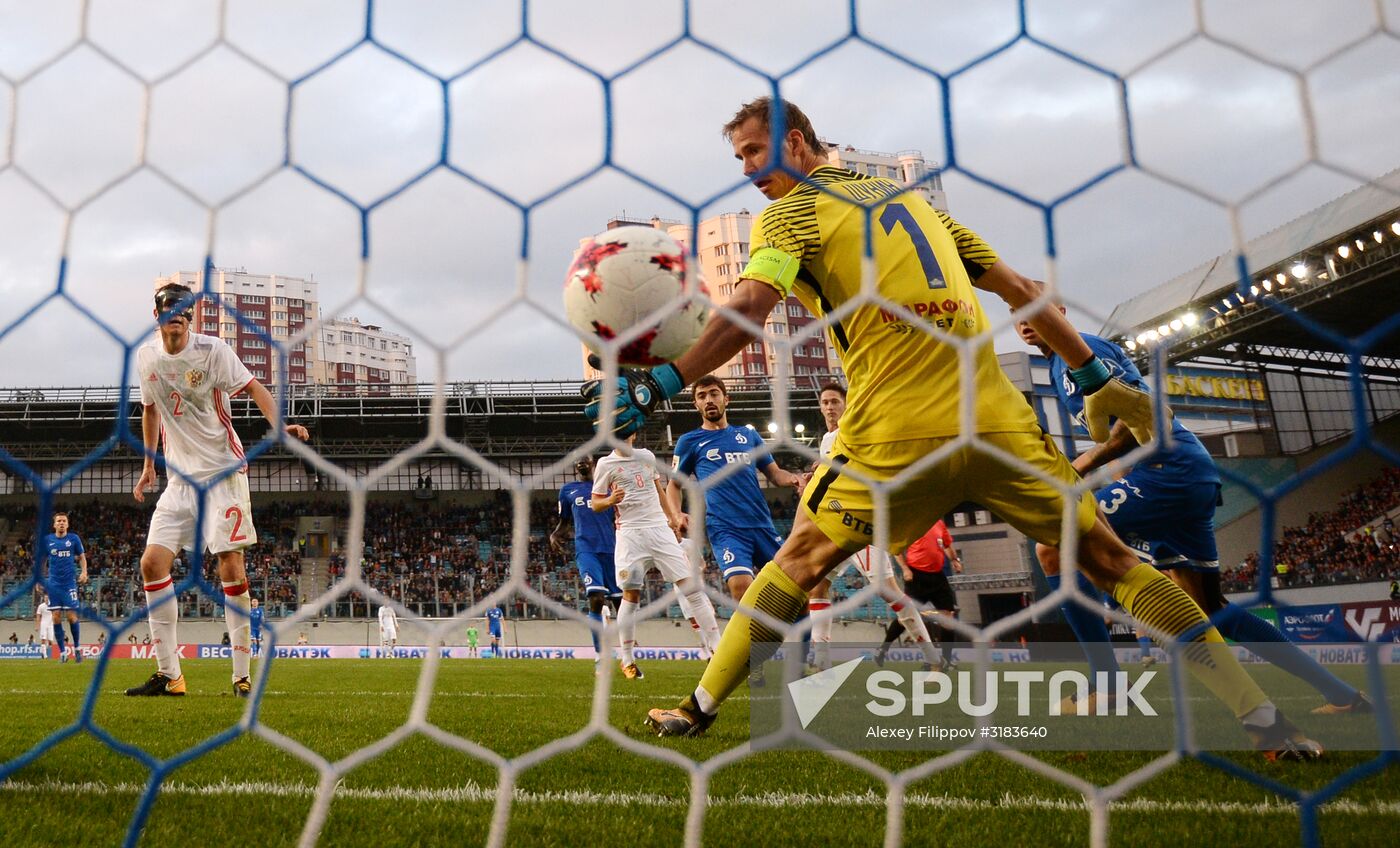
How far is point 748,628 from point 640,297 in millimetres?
1117

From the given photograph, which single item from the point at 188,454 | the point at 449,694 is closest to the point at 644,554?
the point at 449,694

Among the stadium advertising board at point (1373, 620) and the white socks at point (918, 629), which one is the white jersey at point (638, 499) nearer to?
the white socks at point (918, 629)

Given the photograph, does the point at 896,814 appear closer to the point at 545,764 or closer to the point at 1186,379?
the point at 545,764

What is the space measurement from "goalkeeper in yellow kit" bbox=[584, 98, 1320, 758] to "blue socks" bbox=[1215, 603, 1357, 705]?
0.81 meters

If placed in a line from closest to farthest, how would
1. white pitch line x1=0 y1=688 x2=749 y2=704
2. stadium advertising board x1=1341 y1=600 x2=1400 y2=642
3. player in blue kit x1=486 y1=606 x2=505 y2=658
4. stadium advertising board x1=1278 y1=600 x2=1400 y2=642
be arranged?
white pitch line x1=0 y1=688 x2=749 y2=704, stadium advertising board x1=1341 y1=600 x2=1400 y2=642, stadium advertising board x1=1278 y1=600 x2=1400 y2=642, player in blue kit x1=486 y1=606 x2=505 y2=658

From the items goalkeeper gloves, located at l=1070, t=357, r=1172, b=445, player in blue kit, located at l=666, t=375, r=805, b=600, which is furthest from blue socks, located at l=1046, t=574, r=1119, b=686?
player in blue kit, located at l=666, t=375, r=805, b=600

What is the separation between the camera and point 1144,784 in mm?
2494

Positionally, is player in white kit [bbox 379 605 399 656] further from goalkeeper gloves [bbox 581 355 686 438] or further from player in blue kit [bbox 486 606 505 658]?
goalkeeper gloves [bbox 581 355 686 438]

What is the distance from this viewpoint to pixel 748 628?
9.18 ft

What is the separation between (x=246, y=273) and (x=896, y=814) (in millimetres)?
2857

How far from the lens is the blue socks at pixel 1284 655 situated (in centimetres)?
342

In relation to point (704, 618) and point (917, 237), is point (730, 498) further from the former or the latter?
point (917, 237)

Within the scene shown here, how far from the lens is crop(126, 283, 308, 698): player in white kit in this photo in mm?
4273

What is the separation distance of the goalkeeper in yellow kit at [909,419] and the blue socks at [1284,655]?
809 millimetres
